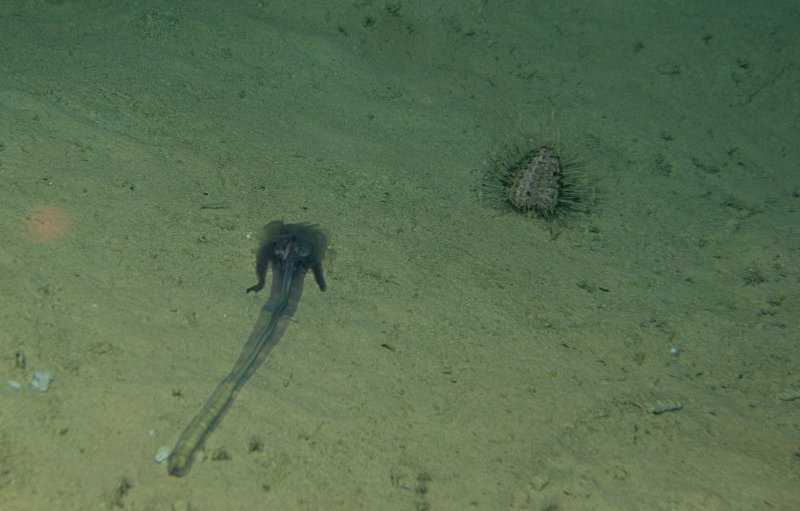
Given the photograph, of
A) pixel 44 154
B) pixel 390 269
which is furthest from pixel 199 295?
pixel 44 154

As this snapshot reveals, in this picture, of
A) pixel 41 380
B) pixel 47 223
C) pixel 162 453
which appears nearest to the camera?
pixel 162 453

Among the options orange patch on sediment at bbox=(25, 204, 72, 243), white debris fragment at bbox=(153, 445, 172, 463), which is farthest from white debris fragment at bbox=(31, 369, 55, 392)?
orange patch on sediment at bbox=(25, 204, 72, 243)

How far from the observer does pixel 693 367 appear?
12.1 feet

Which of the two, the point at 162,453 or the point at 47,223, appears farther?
the point at 47,223

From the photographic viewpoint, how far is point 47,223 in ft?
11.6

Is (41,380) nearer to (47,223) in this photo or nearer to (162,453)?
(162,453)

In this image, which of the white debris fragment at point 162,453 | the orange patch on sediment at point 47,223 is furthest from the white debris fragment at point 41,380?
the orange patch on sediment at point 47,223

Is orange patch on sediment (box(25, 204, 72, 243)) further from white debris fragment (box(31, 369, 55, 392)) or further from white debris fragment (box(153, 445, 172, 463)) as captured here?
white debris fragment (box(153, 445, 172, 463))

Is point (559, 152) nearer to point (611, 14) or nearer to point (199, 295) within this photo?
point (611, 14)

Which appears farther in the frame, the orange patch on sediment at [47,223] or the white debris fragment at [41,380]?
the orange patch on sediment at [47,223]

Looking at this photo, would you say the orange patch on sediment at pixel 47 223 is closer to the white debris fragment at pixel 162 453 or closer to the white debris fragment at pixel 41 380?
the white debris fragment at pixel 41 380

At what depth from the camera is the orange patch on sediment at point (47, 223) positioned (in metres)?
3.44


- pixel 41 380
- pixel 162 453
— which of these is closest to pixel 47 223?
pixel 41 380

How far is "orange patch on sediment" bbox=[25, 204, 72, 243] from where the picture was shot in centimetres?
344
